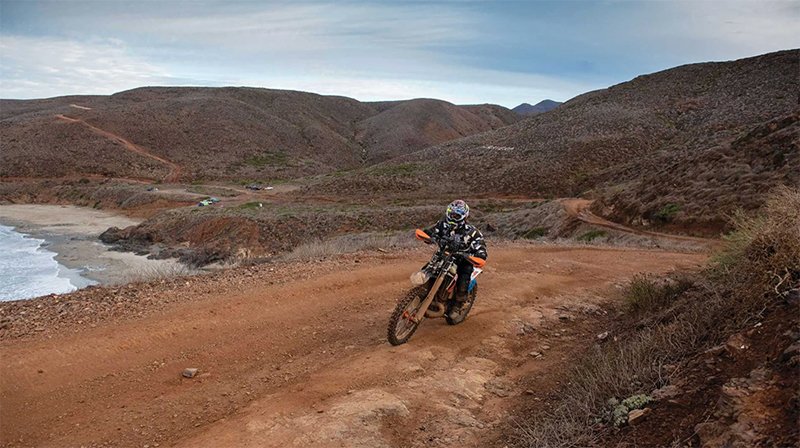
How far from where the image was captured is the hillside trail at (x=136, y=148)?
68562 mm

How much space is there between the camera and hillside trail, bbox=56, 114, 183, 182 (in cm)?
6856

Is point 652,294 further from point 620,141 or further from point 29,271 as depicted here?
point 620,141

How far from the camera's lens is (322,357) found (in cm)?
689

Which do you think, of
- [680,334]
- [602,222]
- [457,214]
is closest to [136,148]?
[602,222]

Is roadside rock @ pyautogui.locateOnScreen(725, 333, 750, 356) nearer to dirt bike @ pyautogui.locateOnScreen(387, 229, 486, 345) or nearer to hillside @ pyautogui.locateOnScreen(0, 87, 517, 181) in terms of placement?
dirt bike @ pyautogui.locateOnScreen(387, 229, 486, 345)

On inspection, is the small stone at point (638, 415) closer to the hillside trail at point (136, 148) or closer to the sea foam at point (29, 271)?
the sea foam at point (29, 271)

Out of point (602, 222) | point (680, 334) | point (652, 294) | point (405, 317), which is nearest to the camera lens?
point (680, 334)

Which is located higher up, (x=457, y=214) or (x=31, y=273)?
(x=457, y=214)

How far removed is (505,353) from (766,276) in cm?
314

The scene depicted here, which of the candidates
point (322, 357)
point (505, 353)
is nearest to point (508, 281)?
point (505, 353)

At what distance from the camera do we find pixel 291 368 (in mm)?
6500

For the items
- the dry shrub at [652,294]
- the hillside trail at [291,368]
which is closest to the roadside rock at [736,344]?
the hillside trail at [291,368]

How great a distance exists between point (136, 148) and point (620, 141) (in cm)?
6128

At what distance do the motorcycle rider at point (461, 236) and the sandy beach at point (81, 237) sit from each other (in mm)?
6606
